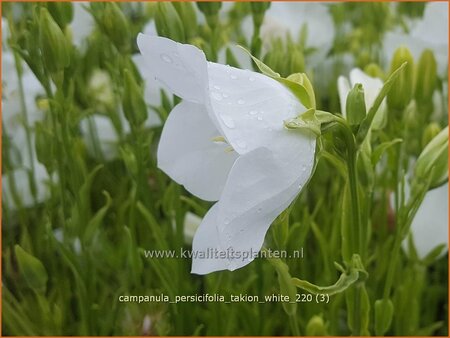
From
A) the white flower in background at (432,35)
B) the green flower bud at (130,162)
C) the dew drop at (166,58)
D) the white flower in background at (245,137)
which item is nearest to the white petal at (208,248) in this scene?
the white flower in background at (245,137)

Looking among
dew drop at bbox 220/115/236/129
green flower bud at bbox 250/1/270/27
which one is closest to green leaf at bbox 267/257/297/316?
dew drop at bbox 220/115/236/129

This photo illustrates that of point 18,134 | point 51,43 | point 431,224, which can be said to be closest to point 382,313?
point 431,224

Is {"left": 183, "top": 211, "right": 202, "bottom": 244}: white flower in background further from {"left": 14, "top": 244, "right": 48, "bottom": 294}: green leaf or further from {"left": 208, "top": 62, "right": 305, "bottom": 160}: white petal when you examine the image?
{"left": 208, "top": 62, "right": 305, "bottom": 160}: white petal

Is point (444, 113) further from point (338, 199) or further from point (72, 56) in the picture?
point (72, 56)

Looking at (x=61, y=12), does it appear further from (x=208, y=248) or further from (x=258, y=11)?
(x=208, y=248)

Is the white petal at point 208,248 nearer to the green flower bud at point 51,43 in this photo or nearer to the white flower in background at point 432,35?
the green flower bud at point 51,43

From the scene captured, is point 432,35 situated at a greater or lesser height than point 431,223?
greater
